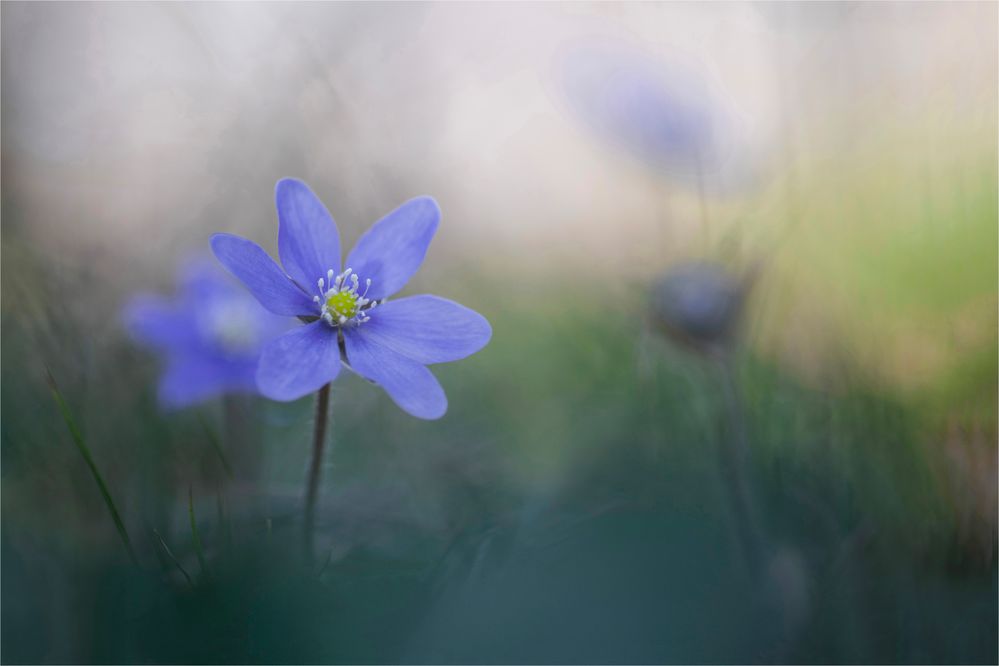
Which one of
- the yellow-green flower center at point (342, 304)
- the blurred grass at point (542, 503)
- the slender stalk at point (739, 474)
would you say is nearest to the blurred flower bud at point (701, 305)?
the slender stalk at point (739, 474)

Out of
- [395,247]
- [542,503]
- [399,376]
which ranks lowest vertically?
[542,503]

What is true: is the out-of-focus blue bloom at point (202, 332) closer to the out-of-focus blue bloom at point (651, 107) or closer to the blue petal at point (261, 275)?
the blue petal at point (261, 275)

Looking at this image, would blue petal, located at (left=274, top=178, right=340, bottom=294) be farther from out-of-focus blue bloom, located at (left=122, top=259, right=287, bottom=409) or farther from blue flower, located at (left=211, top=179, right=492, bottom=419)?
out-of-focus blue bloom, located at (left=122, top=259, right=287, bottom=409)

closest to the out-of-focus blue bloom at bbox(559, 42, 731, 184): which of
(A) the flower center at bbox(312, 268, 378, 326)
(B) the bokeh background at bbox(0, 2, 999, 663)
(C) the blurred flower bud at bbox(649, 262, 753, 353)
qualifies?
(B) the bokeh background at bbox(0, 2, 999, 663)

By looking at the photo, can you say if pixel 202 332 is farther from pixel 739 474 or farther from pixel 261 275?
pixel 739 474

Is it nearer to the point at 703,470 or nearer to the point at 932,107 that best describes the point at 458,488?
the point at 703,470

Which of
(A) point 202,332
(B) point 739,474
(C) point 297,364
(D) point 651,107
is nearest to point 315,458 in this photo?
(C) point 297,364

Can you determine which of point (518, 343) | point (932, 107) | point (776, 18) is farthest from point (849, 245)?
point (518, 343)
